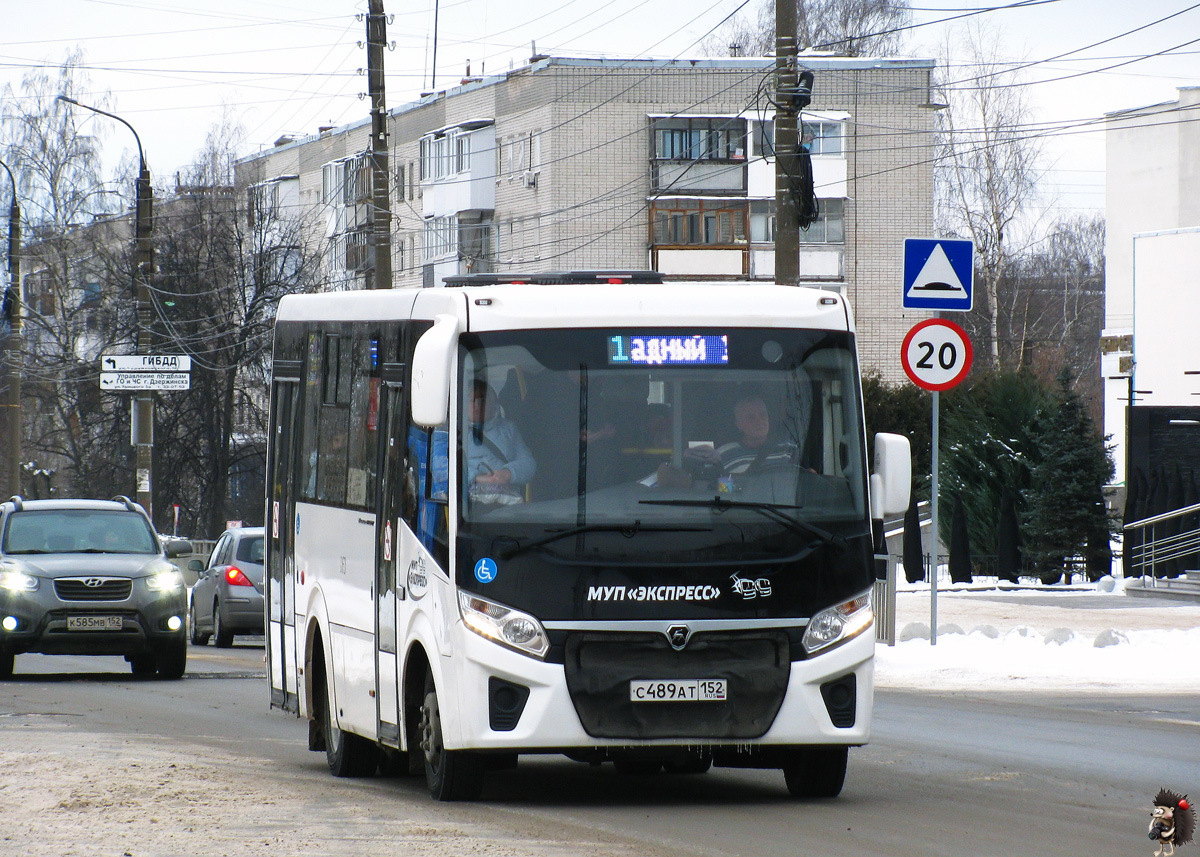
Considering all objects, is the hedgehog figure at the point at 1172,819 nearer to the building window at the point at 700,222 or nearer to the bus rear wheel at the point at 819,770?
the bus rear wheel at the point at 819,770

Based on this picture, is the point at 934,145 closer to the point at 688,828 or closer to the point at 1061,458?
the point at 1061,458

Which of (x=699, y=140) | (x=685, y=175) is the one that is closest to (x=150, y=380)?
(x=685, y=175)

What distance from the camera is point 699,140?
68.6 metres

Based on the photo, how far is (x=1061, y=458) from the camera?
107ft

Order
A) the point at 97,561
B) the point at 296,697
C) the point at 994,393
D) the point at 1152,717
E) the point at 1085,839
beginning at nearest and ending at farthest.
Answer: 1. the point at 1085,839
2. the point at 296,697
3. the point at 1152,717
4. the point at 97,561
5. the point at 994,393

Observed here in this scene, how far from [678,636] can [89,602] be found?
11.6m

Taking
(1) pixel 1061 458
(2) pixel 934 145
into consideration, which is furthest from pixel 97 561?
(2) pixel 934 145

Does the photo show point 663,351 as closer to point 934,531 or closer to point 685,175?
point 934,531

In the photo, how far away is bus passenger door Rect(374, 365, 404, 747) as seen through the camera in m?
10.1

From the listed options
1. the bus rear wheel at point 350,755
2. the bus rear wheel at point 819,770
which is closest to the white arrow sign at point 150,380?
the bus rear wheel at point 350,755

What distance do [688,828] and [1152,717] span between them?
6746 millimetres

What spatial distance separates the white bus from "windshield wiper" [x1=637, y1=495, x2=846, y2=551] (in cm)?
1

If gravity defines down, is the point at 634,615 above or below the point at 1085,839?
above

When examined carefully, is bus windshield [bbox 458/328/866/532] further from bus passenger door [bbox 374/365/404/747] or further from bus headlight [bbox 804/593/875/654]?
bus passenger door [bbox 374/365/404/747]
